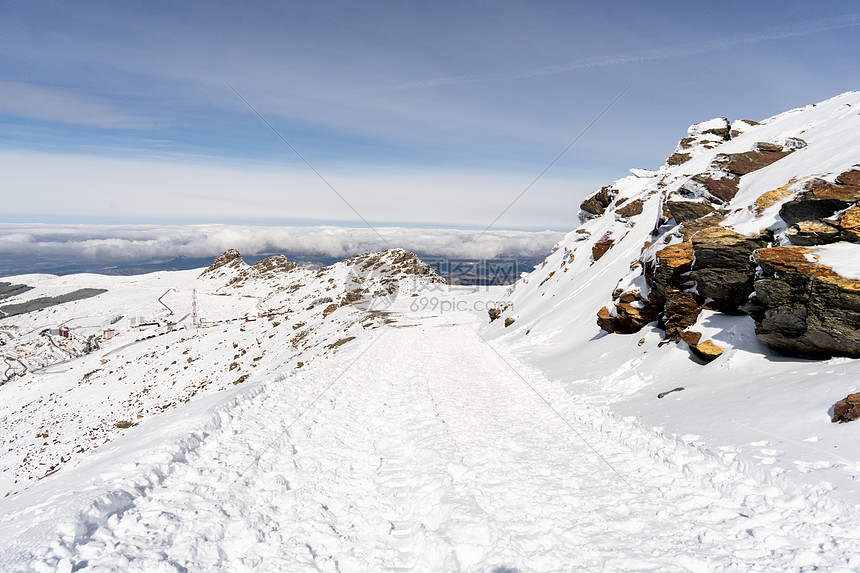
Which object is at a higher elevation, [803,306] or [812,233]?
[812,233]

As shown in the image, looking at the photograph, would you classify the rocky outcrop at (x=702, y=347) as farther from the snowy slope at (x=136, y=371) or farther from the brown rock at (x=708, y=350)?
the snowy slope at (x=136, y=371)

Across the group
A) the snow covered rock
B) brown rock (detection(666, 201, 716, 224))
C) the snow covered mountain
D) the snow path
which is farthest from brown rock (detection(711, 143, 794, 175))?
the snow path

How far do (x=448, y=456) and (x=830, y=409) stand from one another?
8384mm

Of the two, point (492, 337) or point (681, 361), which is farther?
point (492, 337)

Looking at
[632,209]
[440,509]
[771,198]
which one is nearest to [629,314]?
[771,198]

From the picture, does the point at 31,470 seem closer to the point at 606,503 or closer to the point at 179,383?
the point at 179,383

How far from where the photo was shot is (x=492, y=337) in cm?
3170

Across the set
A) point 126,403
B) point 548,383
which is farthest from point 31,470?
point 548,383

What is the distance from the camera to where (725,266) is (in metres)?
12.8

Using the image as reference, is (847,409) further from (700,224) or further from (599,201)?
(599,201)

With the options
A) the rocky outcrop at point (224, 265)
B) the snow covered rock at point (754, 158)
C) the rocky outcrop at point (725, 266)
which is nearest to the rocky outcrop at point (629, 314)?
the rocky outcrop at point (725, 266)

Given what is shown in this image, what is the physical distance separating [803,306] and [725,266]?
3.48 meters

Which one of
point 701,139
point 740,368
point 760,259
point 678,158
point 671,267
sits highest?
point 701,139

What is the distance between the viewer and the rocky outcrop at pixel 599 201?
44906mm
